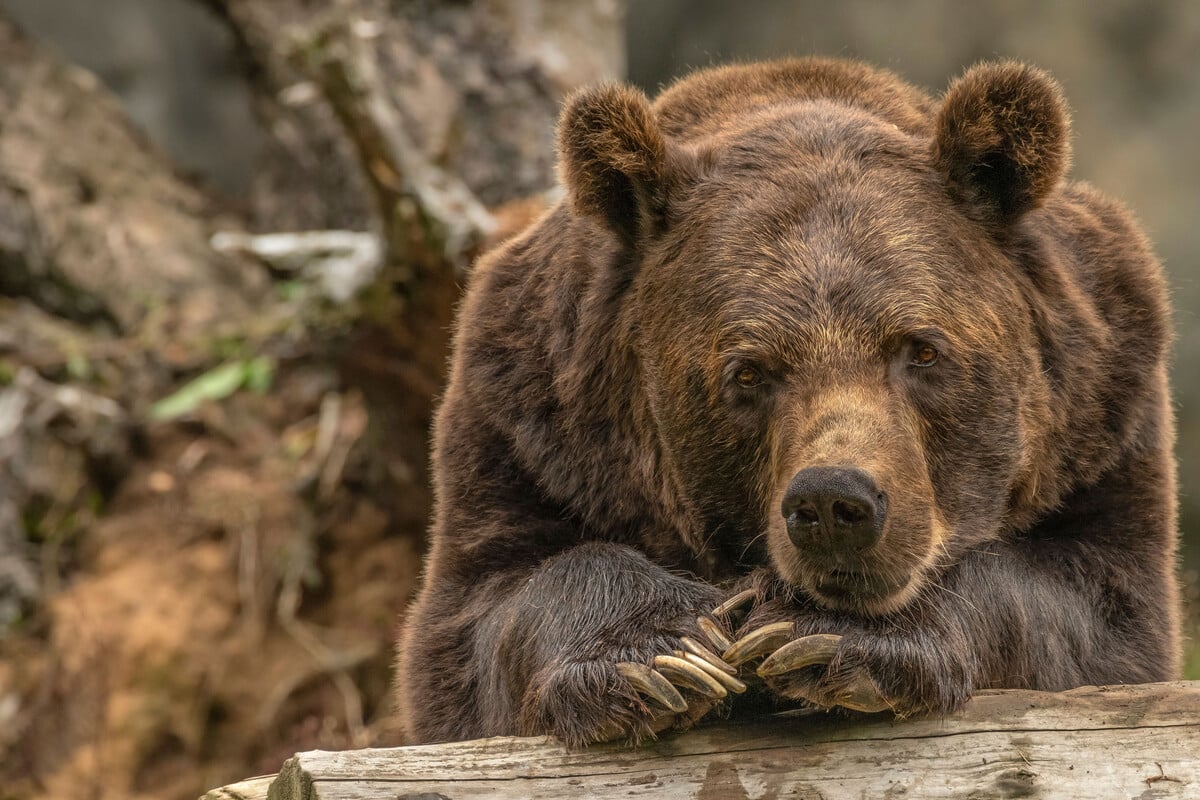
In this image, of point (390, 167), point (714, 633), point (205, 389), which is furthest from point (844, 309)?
point (205, 389)

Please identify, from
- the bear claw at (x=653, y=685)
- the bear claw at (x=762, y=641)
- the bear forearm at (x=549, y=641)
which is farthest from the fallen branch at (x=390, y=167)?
the bear claw at (x=762, y=641)

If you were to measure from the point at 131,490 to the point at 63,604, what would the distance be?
105 centimetres

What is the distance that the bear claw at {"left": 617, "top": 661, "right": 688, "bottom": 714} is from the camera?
343 centimetres

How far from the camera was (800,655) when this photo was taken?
341cm

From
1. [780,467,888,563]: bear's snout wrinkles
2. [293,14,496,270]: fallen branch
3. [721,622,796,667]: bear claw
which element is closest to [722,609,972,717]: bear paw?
[721,622,796,667]: bear claw

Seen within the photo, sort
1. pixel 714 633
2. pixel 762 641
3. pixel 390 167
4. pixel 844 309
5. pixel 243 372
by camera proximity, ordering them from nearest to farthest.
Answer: pixel 762 641 < pixel 714 633 < pixel 844 309 < pixel 390 167 < pixel 243 372

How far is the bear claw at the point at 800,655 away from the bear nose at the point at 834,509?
0.23 m

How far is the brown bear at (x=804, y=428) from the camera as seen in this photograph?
3586mm

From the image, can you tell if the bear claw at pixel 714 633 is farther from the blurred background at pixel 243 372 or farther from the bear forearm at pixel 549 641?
the blurred background at pixel 243 372

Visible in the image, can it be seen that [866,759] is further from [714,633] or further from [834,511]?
[834,511]

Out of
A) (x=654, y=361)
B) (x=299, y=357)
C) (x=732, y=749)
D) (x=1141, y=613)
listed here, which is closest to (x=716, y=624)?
(x=732, y=749)

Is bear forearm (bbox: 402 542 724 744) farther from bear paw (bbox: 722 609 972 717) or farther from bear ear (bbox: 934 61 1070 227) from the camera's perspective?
bear ear (bbox: 934 61 1070 227)

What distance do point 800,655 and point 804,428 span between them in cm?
62

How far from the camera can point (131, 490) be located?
10.0m
